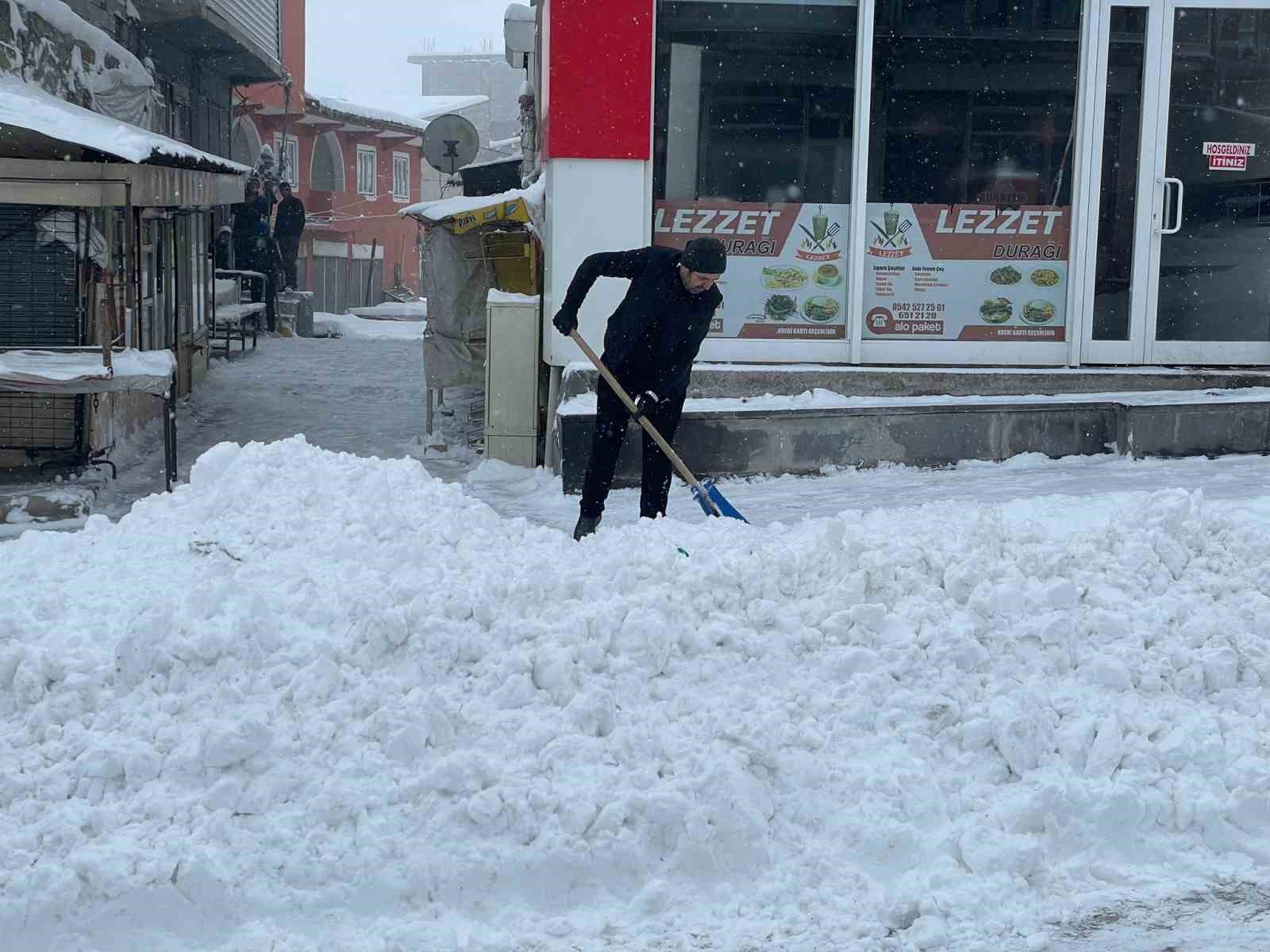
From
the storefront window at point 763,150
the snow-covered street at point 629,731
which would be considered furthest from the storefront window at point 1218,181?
the snow-covered street at point 629,731

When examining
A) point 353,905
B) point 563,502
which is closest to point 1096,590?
point 353,905

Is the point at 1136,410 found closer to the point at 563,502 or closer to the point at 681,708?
the point at 563,502

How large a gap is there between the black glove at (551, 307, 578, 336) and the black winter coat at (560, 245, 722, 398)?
3 cm

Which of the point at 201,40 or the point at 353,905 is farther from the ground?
the point at 201,40

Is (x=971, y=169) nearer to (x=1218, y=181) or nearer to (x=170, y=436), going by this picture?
(x=1218, y=181)

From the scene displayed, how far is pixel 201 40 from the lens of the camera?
20.6m

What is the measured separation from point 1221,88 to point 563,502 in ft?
17.0

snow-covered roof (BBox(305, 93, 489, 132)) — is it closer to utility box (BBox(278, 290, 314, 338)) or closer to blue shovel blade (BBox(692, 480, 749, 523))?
utility box (BBox(278, 290, 314, 338))

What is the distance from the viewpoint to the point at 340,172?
37.4 metres

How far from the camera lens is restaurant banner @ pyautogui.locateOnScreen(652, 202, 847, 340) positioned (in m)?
10.1

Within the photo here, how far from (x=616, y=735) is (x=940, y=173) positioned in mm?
6524

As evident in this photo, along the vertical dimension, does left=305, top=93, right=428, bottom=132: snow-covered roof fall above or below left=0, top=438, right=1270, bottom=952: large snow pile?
above

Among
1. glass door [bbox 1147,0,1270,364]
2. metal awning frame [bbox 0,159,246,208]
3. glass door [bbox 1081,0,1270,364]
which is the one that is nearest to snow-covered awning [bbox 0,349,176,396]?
metal awning frame [bbox 0,159,246,208]

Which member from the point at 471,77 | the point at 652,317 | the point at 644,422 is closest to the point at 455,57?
the point at 471,77
